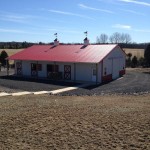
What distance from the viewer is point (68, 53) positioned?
35219 millimetres

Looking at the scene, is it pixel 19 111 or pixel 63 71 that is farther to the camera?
pixel 63 71

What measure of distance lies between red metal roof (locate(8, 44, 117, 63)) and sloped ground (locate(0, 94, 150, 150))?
1631cm

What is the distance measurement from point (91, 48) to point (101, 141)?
1019 inches

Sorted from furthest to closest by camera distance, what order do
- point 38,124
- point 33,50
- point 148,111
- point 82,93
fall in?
point 33,50
point 82,93
point 148,111
point 38,124

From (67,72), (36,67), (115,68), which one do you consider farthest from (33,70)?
(115,68)

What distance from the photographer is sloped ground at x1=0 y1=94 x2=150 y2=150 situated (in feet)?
31.7

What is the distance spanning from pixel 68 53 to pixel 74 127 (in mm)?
24142

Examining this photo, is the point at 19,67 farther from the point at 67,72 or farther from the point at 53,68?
the point at 67,72

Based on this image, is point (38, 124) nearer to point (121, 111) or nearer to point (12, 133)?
point (12, 133)

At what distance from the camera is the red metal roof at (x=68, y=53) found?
105 ft

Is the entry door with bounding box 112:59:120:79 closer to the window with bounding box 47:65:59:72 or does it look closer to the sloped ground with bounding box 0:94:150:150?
the window with bounding box 47:65:59:72

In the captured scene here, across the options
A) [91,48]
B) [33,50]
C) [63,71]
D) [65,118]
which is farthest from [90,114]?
[33,50]

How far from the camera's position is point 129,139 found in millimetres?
10070

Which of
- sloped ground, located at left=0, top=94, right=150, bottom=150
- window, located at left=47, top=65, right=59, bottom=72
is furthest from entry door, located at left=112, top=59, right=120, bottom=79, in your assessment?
sloped ground, located at left=0, top=94, right=150, bottom=150
